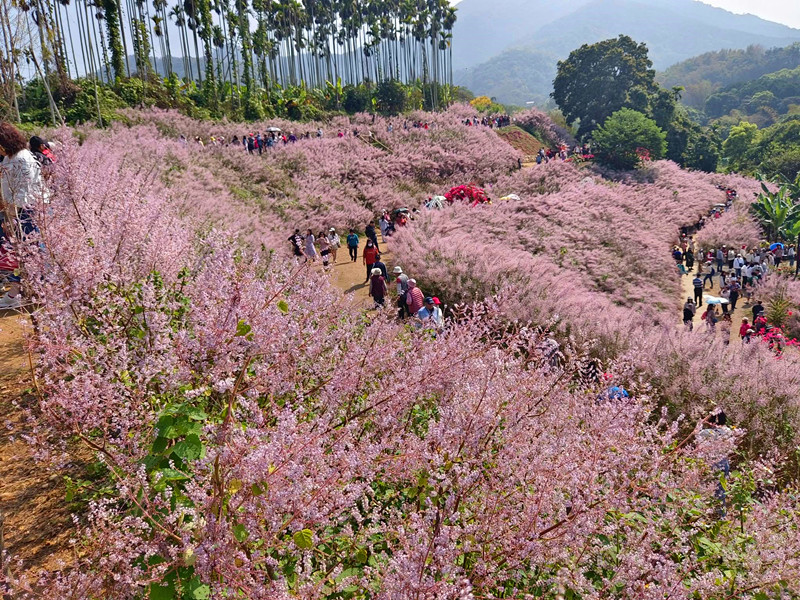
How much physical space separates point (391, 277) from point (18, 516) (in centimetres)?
1238

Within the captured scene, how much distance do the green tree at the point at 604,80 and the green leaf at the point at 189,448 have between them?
58971mm

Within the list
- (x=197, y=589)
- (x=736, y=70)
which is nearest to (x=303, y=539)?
(x=197, y=589)

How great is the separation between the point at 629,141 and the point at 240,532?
45.4 metres

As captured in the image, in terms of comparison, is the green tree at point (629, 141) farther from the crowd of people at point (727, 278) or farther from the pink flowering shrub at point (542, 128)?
the pink flowering shrub at point (542, 128)

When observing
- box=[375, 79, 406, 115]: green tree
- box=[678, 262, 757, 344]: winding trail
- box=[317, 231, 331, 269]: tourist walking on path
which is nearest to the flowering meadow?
box=[317, 231, 331, 269]: tourist walking on path

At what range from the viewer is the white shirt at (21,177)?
6.25 meters

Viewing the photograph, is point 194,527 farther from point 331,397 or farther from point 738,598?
point 738,598

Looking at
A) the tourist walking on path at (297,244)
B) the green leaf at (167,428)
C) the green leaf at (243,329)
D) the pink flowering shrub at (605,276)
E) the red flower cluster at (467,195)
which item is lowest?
the pink flowering shrub at (605,276)

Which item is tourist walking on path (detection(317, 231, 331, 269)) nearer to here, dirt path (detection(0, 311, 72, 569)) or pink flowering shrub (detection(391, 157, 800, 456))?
pink flowering shrub (detection(391, 157, 800, 456))

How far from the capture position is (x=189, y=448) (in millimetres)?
2504

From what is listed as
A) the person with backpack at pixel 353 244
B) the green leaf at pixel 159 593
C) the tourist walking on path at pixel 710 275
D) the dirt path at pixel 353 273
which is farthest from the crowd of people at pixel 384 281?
the tourist walking on path at pixel 710 275

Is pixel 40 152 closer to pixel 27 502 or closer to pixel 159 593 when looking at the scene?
pixel 27 502

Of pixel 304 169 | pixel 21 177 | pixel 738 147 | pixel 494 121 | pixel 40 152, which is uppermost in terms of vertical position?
pixel 494 121

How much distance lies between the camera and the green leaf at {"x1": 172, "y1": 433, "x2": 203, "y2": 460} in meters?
2.47
